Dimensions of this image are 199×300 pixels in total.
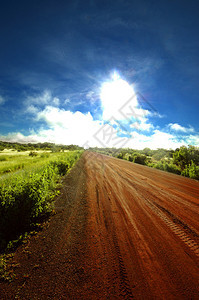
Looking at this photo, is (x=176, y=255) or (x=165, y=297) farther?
(x=176, y=255)

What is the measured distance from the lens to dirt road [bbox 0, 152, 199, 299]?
1985mm

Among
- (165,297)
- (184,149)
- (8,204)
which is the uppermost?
(184,149)

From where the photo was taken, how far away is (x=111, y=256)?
8.67 feet

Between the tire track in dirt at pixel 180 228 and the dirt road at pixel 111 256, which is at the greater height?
the tire track in dirt at pixel 180 228

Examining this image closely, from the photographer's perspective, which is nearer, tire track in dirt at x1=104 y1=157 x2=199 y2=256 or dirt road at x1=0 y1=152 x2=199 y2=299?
dirt road at x1=0 y1=152 x2=199 y2=299

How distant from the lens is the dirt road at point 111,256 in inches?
78.2

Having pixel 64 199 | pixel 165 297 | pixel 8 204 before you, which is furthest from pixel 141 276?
pixel 64 199

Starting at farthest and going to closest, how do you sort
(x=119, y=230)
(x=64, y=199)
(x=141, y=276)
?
(x=64, y=199) → (x=119, y=230) → (x=141, y=276)

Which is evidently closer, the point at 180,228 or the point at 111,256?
the point at 111,256

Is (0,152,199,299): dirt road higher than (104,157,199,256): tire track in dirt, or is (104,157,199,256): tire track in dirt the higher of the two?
(104,157,199,256): tire track in dirt

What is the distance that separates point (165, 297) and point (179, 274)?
614 millimetres

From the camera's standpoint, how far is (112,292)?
196 cm

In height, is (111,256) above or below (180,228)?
below

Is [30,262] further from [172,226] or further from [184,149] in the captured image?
[184,149]
